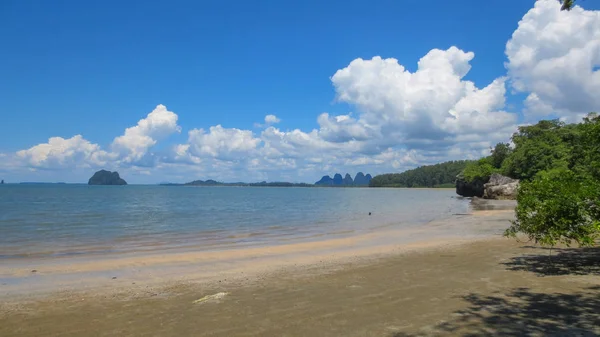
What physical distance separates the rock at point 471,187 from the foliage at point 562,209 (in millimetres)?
Result: 76849

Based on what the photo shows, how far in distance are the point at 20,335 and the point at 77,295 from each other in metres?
3.11

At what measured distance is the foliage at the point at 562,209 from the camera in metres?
10.3

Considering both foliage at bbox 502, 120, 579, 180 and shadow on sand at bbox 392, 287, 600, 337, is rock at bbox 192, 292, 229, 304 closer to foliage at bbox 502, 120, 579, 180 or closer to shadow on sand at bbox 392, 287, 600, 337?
shadow on sand at bbox 392, 287, 600, 337

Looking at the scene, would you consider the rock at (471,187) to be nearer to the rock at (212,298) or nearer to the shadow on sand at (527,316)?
the shadow on sand at (527,316)

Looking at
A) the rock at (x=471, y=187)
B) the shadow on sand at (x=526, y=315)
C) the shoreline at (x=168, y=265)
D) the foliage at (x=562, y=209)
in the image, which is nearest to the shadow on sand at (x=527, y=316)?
the shadow on sand at (x=526, y=315)

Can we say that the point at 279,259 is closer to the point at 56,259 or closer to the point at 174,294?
the point at 174,294

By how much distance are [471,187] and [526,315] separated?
3502 inches

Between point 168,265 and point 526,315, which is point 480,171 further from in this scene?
point 526,315

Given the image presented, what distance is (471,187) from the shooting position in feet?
291

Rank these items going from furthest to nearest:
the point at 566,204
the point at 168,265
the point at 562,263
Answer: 1. the point at 168,265
2. the point at 562,263
3. the point at 566,204

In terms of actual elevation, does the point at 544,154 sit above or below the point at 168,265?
above

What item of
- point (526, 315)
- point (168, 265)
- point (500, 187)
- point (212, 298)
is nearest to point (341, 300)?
point (212, 298)

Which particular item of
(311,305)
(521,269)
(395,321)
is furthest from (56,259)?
(521,269)

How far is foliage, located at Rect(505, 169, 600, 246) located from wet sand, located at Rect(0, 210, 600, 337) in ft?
3.29
